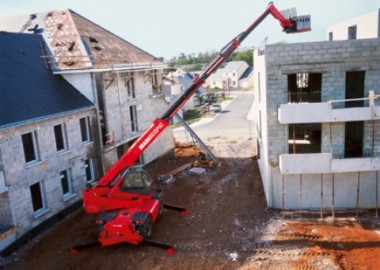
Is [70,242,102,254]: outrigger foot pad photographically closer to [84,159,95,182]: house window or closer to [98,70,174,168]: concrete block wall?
[84,159,95,182]: house window

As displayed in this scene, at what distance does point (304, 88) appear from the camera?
22.2 m

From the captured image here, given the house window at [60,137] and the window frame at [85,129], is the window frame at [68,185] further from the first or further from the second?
the window frame at [85,129]

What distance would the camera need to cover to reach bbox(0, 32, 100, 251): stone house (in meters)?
17.3

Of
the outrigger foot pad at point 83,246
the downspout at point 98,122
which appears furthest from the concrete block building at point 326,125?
the downspout at point 98,122

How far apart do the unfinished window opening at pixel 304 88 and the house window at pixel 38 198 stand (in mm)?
14452

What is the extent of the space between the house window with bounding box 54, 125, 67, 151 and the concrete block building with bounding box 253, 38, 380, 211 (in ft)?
38.9

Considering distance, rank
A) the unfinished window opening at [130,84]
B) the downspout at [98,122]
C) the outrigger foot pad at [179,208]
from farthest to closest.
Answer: the unfinished window opening at [130,84] → the downspout at [98,122] → the outrigger foot pad at [179,208]

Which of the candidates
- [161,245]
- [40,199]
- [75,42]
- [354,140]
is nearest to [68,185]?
[40,199]

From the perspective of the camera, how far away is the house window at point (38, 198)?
1900 centimetres

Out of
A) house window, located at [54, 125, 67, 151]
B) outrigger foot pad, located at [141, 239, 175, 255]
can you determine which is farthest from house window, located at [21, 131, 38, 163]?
outrigger foot pad, located at [141, 239, 175, 255]

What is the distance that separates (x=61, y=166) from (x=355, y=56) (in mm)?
17239

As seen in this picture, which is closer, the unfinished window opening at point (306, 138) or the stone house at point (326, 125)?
the stone house at point (326, 125)

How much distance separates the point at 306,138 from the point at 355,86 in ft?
13.7

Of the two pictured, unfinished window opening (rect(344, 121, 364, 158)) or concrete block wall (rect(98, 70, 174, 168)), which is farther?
concrete block wall (rect(98, 70, 174, 168))
